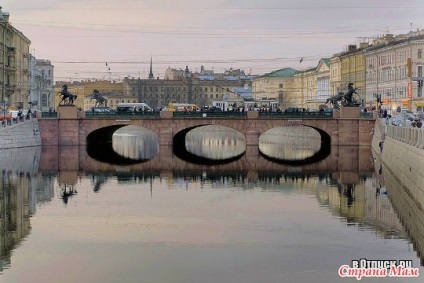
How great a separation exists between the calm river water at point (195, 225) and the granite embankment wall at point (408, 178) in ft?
1.43

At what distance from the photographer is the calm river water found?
31.5 metres

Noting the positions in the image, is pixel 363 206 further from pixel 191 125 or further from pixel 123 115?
pixel 123 115

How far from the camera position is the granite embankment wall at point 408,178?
39812 mm

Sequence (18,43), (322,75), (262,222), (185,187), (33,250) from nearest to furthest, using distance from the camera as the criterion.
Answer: (33,250), (262,222), (185,187), (18,43), (322,75)

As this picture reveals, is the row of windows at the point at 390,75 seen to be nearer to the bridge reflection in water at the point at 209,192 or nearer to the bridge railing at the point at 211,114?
the bridge railing at the point at 211,114

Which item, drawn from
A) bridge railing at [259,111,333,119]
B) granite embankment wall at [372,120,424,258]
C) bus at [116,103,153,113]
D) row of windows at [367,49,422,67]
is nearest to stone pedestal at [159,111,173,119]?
bus at [116,103,153,113]

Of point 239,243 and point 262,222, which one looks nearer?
point 239,243

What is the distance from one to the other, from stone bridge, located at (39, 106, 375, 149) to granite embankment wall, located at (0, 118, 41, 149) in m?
1.64

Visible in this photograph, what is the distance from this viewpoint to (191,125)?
340ft

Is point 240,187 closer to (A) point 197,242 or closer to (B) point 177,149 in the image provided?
(A) point 197,242

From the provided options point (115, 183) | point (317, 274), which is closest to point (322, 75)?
point (115, 183)

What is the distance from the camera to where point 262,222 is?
138ft

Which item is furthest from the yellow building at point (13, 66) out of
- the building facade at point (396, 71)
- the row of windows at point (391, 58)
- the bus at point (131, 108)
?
the row of windows at point (391, 58)

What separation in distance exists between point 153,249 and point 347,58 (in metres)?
127
